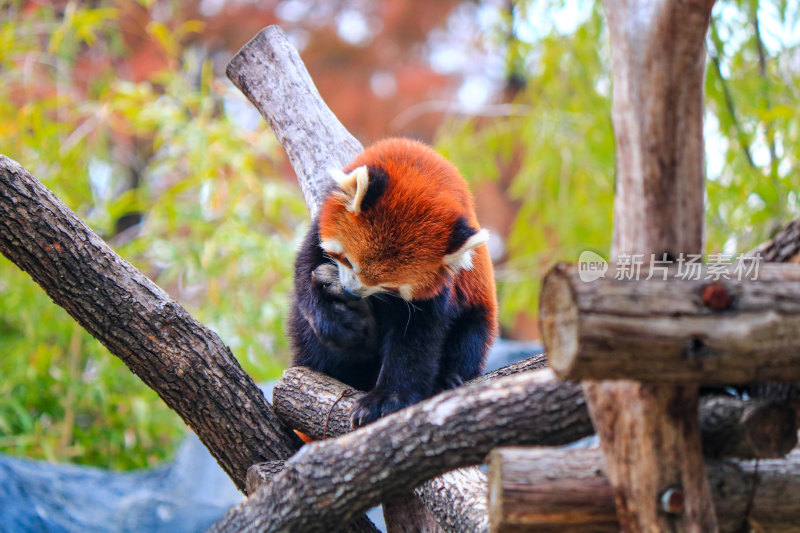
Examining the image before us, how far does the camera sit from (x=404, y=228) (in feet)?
6.09

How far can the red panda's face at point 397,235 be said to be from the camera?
6.07ft

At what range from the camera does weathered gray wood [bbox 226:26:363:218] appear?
Result: 244 centimetres

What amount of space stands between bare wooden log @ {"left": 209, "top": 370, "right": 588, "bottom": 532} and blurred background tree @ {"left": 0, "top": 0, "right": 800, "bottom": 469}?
8.02 ft

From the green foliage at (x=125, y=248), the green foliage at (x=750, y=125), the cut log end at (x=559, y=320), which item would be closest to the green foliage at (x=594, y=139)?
the green foliage at (x=750, y=125)

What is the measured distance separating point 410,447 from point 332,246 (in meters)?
0.79

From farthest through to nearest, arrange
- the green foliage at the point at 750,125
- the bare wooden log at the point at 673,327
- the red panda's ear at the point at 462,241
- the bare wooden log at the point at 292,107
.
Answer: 1. the green foliage at the point at 750,125
2. the bare wooden log at the point at 292,107
3. the red panda's ear at the point at 462,241
4. the bare wooden log at the point at 673,327

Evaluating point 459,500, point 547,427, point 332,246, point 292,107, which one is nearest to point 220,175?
point 292,107


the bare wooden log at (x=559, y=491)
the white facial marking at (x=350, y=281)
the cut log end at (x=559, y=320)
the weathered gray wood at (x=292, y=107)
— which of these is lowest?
the bare wooden log at (x=559, y=491)

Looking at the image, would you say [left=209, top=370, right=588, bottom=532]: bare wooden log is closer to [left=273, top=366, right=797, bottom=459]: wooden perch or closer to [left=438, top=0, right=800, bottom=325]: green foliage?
[left=273, top=366, right=797, bottom=459]: wooden perch

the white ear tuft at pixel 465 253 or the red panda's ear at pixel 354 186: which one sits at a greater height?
the red panda's ear at pixel 354 186

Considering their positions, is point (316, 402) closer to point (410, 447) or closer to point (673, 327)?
point (410, 447)

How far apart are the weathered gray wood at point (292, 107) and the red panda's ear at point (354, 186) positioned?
0.54 meters
